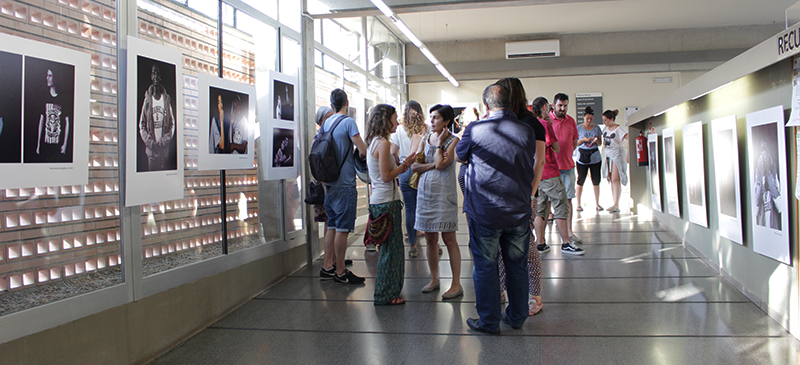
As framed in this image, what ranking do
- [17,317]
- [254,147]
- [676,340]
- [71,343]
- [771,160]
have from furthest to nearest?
[254,147] → [771,160] → [676,340] → [71,343] → [17,317]

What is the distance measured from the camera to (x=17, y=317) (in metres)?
2.17

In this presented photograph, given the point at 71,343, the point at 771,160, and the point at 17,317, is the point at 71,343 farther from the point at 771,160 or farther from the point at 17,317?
the point at 771,160

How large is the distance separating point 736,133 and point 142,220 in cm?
402

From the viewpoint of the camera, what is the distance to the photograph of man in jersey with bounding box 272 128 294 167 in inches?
185

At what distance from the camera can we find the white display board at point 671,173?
18.7 ft

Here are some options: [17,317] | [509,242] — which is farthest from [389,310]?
[17,317]

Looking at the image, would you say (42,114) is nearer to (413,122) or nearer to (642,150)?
(413,122)

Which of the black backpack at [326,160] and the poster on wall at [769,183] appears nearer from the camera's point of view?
the poster on wall at [769,183]

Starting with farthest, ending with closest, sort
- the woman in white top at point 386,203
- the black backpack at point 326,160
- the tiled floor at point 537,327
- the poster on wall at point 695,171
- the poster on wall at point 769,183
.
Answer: the poster on wall at point 695,171 < the black backpack at point 326,160 < the woman in white top at point 386,203 < the poster on wall at point 769,183 < the tiled floor at point 537,327

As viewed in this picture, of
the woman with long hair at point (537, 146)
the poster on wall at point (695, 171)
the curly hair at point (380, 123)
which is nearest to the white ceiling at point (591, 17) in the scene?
the poster on wall at point (695, 171)

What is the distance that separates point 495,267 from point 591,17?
9.64 metres

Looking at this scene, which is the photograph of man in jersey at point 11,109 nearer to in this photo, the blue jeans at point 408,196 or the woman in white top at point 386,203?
the woman in white top at point 386,203

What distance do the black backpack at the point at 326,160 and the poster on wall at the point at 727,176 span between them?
9.89 feet

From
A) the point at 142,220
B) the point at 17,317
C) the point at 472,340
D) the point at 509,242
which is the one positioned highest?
the point at 142,220
